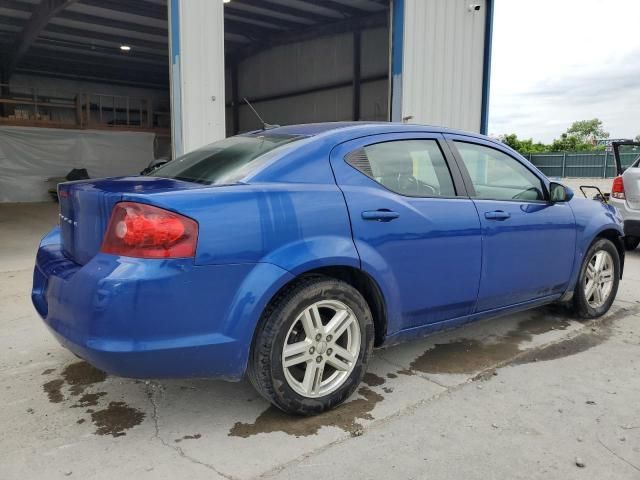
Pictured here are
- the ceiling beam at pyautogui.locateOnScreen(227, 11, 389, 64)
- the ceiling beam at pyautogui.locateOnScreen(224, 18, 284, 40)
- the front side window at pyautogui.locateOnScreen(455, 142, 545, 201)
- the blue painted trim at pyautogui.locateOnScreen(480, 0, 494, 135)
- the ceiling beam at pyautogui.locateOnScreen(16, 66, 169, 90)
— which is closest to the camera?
the front side window at pyautogui.locateOnScreen(455, 142, 545, 201)

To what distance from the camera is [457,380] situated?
3.28m

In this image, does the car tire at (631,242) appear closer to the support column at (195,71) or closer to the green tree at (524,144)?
the support column at (195,71)

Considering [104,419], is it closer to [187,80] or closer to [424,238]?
[424,238]

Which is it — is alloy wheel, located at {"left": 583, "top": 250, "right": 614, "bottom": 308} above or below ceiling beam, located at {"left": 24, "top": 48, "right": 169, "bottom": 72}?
below

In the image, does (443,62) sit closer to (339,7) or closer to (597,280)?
(339,7)

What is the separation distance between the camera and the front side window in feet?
11.7

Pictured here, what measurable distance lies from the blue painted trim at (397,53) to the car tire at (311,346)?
7.24 meters

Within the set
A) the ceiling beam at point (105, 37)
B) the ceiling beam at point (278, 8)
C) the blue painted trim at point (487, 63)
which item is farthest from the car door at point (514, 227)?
the ceiling beam at point (105, 37)

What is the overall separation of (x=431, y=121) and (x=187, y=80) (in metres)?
4.96

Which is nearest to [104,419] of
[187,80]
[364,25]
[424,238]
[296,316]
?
[296,316]

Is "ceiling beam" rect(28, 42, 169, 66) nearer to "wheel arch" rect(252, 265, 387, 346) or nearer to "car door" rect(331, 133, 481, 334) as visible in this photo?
"car door" rect(331, 133, 481, 334)

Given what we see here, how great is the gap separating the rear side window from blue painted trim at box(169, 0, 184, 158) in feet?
14.9

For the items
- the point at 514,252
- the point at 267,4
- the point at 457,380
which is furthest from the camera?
the point at 267,4

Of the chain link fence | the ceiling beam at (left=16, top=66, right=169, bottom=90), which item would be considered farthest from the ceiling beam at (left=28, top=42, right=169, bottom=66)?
the chain link fence
